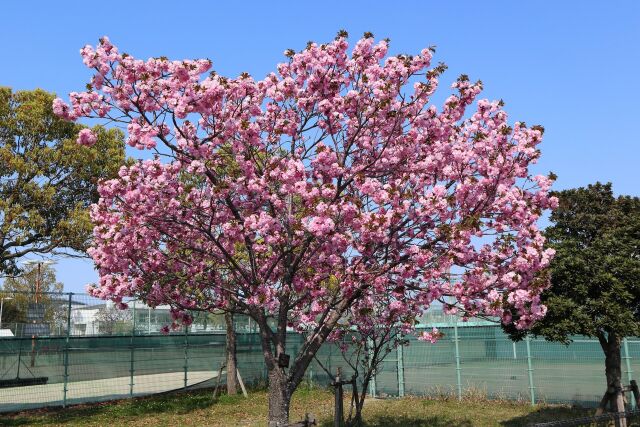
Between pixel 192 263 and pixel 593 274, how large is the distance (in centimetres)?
733

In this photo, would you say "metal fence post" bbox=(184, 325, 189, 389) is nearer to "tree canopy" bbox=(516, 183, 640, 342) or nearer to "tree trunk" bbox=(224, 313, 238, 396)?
"tree trunk" bbox=(224, 313, 238, 396)

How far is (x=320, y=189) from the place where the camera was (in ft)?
28.7

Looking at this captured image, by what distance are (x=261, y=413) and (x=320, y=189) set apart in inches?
392

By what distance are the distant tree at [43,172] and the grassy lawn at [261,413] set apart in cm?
499

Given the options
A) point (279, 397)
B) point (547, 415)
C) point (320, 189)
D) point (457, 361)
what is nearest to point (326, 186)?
point (320, 189)

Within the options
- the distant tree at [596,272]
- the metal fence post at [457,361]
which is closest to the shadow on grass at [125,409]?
the metal fence post at [457,361]

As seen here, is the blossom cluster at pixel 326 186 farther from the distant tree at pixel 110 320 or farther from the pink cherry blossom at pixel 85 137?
the distant tree at pixel 110 320

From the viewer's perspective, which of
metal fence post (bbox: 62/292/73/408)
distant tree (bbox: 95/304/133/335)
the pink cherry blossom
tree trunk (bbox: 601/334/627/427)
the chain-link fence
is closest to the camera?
the pink cherry blossom

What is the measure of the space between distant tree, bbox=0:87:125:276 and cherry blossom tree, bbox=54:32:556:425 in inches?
334

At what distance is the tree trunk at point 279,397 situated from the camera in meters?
9.33

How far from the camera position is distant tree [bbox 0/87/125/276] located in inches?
683

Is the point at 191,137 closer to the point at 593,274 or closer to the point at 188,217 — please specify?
the point at 188,217

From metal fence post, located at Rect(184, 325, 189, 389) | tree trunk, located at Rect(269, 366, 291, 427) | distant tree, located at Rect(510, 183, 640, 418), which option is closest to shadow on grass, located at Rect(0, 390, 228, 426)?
metal fence post, located at Rect(184, 325, 189, 389)

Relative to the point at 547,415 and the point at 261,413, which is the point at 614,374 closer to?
the point at 547,415
